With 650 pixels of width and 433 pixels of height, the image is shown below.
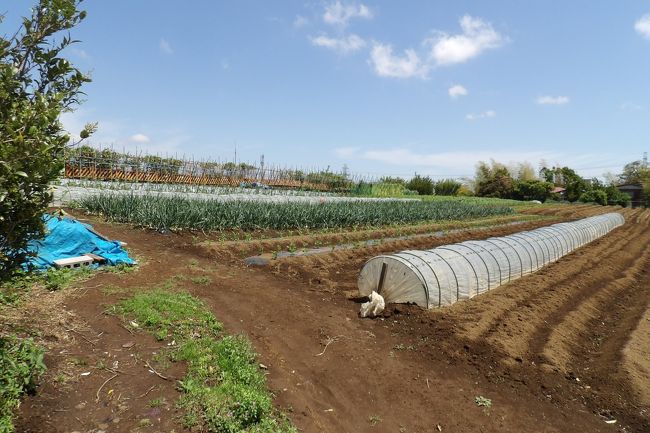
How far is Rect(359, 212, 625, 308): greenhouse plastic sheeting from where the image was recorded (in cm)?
630

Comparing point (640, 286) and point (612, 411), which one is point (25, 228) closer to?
point (612, 411)

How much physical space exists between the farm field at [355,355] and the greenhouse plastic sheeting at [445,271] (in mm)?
262

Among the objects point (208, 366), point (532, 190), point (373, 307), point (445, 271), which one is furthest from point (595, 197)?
point (208, 366)

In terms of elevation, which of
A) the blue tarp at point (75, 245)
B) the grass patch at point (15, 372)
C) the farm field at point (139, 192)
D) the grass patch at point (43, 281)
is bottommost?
the grass patch at point (15, 372)

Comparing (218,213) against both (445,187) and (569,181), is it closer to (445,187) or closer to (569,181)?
(445,187)

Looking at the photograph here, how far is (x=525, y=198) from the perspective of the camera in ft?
189

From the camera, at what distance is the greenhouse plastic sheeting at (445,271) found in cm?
630

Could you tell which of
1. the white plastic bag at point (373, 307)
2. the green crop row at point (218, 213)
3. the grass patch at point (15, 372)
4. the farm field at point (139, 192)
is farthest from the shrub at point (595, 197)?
the grass patch at point (15, 372)

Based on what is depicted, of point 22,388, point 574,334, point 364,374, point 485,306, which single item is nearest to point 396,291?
point 485,306

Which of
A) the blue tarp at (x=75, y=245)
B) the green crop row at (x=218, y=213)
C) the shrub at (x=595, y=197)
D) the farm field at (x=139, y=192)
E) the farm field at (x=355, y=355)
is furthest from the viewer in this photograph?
the shrub at (x=595, y=197)

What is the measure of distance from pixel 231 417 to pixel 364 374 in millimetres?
1751

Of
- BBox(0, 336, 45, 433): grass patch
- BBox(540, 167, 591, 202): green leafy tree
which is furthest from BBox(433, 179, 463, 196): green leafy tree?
BBox(0, 336, 45, 433): grass patch

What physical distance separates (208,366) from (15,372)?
148cm

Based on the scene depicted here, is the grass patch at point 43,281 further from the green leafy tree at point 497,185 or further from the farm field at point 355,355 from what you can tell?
the green leafy tree at point 497,185
